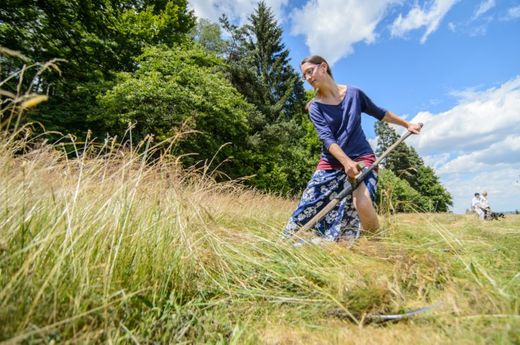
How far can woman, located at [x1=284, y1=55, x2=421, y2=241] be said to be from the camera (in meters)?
2.45

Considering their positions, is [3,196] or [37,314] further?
[3,196]

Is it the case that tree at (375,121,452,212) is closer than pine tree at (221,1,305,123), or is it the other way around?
pine tree at (221,1,305,123)

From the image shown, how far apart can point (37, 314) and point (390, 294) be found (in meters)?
1.14

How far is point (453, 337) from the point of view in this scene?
0.89 meters

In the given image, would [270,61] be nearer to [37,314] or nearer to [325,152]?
[325,152]

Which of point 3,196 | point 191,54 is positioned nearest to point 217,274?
point 3,196

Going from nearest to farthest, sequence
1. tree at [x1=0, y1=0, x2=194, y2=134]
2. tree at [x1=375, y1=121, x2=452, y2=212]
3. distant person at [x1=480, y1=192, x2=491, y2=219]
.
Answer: tree at [x1=0, y1=0, x2=194, y2=134], distant person at [x1=480, y1=192, x2=491, y2=219], tree at [x1=375, y1=121, x2=452, y2=212]

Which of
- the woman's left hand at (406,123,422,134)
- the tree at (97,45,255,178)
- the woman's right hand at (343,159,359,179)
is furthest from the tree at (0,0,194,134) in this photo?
the woman's left hand at (406,123,422,134)

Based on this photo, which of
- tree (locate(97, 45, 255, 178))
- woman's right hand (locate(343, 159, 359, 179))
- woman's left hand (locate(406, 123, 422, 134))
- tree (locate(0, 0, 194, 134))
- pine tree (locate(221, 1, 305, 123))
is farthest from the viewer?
pine tree (locate(221, 1, 305, 123))

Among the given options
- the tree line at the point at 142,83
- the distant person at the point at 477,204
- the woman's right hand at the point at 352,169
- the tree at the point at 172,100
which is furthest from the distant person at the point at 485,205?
the woman's right hand at the point at 352,169

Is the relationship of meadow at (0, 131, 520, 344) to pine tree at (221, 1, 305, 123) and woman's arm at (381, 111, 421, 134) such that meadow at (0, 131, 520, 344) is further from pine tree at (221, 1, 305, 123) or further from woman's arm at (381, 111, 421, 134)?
pine tree at (221, 1, 305, 123)

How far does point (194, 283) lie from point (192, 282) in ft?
0.04

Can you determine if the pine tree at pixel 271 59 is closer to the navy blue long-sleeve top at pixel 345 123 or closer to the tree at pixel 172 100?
the tree at pixel 172 100

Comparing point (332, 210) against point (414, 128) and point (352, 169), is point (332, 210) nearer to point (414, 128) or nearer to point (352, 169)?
point (352, 169)
